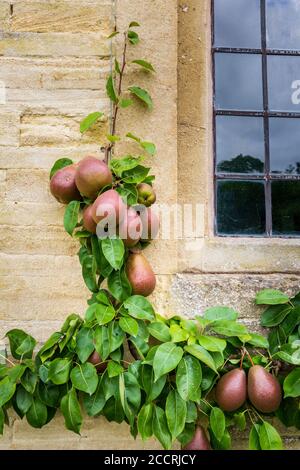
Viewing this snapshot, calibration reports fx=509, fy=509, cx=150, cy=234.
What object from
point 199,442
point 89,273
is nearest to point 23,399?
point 89,273

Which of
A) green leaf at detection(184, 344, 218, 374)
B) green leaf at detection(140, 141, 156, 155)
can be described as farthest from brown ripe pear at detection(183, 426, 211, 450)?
green leaf at detection(140, 141, 156, 155)

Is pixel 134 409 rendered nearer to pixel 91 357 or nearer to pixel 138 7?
pixel 91 357

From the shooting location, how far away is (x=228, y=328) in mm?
1501

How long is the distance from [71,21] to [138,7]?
232 mm

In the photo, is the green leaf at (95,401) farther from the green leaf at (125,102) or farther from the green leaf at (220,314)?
the green leaf at (125,102)

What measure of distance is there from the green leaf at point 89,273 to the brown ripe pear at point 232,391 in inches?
18.3

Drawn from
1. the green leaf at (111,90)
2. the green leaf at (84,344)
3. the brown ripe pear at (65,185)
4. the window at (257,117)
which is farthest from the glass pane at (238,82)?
the green leaf at (84,344)

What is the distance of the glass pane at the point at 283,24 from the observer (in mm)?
1888

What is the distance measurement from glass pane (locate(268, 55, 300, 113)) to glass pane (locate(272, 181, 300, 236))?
29 cm

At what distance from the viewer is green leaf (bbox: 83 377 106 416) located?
56.9 inches

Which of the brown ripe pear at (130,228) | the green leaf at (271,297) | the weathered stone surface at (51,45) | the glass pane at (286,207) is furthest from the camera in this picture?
the glass pane at (286,207)

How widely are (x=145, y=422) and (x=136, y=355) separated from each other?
21cm
